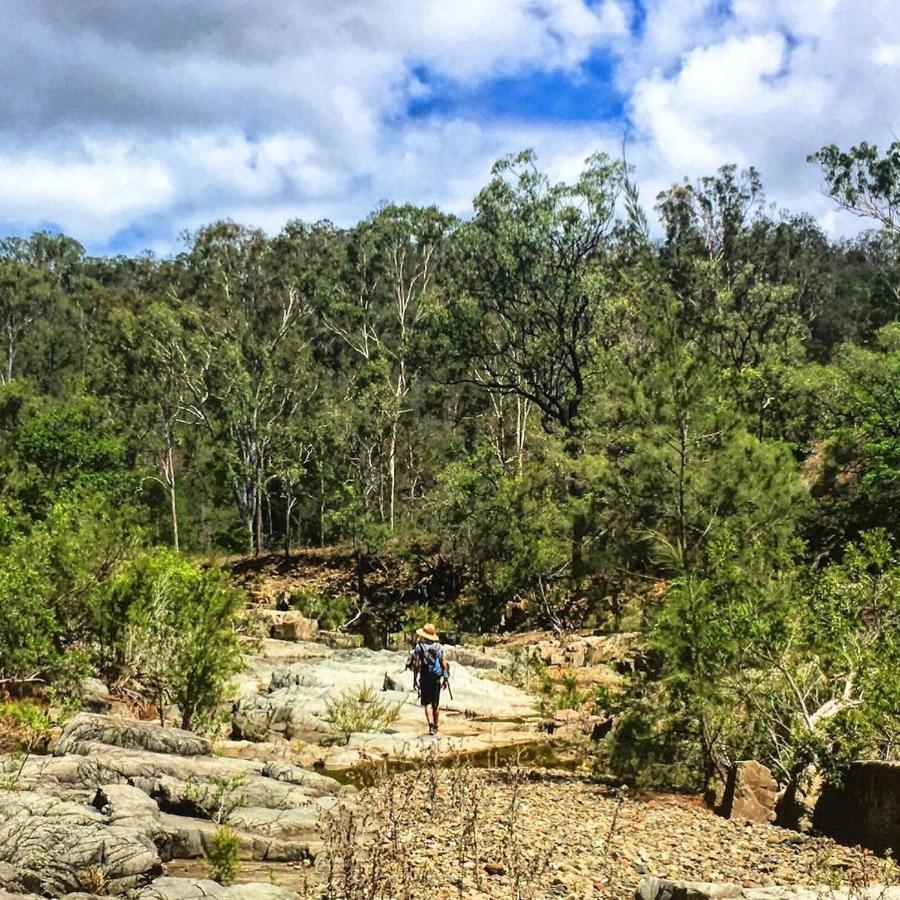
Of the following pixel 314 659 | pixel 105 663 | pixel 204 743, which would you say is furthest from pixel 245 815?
pixel 314 659

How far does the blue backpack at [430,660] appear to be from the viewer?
14.2m

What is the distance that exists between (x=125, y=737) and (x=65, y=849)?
385 cm

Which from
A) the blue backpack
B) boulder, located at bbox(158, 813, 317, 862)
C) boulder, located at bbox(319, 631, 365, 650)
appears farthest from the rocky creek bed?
boulder, located at bbox(319, 631, 365, 650)

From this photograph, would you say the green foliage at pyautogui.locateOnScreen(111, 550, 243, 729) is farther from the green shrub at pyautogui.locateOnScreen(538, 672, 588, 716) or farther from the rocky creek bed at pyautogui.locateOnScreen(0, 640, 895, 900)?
the green shrub at pyautogui.locateOnScreen(538, 672, 588, 716)

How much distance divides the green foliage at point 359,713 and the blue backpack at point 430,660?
67.2 inches

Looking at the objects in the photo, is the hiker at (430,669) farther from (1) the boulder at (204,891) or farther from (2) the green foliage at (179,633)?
(1) the boulder at (204,891)

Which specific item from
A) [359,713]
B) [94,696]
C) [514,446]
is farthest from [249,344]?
[94,696]

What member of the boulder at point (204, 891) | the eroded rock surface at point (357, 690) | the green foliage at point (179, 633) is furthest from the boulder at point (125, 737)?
the eroded rock surface at point (357, 690)

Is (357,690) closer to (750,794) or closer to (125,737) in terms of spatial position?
(125,737)

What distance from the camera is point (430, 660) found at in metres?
14.2

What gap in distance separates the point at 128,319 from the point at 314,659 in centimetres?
2355

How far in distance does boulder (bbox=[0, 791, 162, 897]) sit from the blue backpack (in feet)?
24.0

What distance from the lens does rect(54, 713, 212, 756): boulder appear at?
31.6 feet

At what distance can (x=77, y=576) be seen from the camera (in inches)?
531
